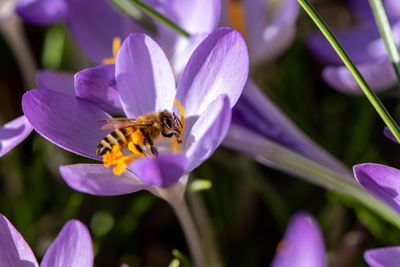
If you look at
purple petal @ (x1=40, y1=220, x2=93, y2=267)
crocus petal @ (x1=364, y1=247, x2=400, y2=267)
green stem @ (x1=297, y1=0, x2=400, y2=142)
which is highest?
green stem @ (x1=297, y1=0, x2=400, y2=142)

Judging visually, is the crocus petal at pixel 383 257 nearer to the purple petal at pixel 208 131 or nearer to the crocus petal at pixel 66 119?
the purple petal at pixel 208 131

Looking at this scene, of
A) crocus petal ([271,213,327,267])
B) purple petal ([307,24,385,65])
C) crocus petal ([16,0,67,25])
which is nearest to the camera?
crocus petal ([271,213,327,267])

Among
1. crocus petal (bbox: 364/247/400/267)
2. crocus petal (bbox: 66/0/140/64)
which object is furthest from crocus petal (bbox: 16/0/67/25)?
crocus petal (bbox: 364/247/400/267)

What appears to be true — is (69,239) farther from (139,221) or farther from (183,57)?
(139,221)

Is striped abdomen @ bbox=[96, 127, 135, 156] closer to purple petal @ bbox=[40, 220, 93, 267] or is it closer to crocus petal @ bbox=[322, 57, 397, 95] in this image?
purple petal @ bbox=[40, 220, 93, 267]

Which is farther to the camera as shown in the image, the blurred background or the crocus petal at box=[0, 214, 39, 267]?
the blurred background

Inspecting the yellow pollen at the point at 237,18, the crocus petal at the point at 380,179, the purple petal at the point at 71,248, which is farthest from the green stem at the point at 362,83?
the yellow pollen at the point at 237,18
